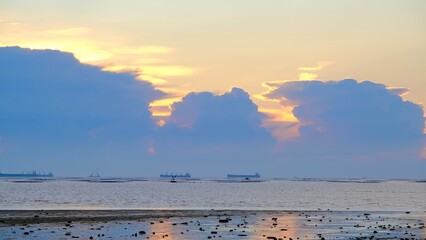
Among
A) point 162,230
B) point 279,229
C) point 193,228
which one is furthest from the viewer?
point 193,228

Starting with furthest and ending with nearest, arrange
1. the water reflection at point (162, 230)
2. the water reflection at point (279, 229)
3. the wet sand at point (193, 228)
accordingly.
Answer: the water reflection at point (279, 229)
the wet sand at point (193, 228)
the water reflection at point (162, 230)

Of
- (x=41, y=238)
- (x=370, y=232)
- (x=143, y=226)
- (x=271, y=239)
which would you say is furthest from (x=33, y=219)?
(x=370, y=232)

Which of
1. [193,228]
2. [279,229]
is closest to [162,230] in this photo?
[193,228]

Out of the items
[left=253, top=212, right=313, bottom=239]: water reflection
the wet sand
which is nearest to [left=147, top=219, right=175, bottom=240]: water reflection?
the wet sand

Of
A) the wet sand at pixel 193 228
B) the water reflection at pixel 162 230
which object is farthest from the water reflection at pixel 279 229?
the water reflection at pixel 162 230

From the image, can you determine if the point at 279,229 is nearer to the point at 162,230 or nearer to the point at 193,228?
the point at 193,228

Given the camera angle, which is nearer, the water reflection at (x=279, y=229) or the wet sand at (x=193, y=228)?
the wet sand at (x=193, y=228)

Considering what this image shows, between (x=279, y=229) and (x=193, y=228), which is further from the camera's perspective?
(x=193, y=228)

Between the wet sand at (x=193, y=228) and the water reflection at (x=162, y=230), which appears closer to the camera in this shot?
the water reflection at (x=162, y=230)

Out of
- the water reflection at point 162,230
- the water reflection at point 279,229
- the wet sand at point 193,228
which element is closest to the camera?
the water reflection at point 162,230

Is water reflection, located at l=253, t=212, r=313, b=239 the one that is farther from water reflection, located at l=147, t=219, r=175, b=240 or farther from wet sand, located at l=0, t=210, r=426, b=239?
water reflection, located at l=147, t=219, r=175, b=240

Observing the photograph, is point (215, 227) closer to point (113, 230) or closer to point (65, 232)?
point (113, 230)

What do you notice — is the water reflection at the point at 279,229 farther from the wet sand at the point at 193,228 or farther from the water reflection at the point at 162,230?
the water reflection at the point at 162,230

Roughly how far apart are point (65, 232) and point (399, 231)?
26323mm
